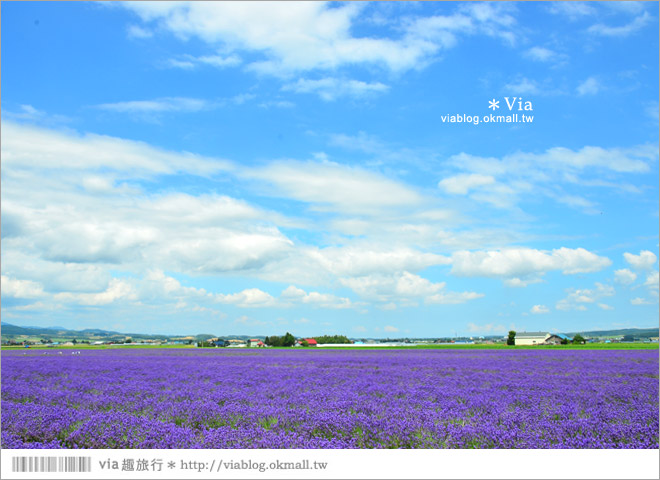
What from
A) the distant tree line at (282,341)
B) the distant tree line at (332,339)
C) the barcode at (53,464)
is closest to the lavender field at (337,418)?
the barcode at (53,464)

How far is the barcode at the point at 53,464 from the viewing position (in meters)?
3.57

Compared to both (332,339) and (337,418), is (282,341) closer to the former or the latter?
(332,339)

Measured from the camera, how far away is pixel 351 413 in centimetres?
628

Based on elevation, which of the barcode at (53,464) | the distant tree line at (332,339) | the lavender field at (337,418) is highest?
the barcode at (53,464)

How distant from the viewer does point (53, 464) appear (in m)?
3.63

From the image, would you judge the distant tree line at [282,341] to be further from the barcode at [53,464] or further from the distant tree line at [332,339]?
the barcode at [53,464]

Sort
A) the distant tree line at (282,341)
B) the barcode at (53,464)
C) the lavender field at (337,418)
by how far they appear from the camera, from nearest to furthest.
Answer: the barcode at (53,464)
the lavender field at (337,418)
the distant tree line at (282,341)

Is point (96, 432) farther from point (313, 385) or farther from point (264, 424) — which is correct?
point (313, 385)

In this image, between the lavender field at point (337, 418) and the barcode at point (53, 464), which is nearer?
the barcode at point (53, 464)

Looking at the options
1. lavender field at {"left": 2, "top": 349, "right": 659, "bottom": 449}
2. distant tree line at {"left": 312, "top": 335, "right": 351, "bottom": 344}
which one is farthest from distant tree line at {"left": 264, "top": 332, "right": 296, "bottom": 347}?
lavender field at {"left": 2, "top": 349, "right": 659, "bottom": 449}

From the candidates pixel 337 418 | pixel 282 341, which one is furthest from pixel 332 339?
pixel 337 418

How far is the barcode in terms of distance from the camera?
3.57 meters

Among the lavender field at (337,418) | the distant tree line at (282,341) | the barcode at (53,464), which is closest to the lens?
the barcode at (53,464)

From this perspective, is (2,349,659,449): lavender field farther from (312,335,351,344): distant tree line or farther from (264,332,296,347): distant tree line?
(312,335,351,344): distant tree line
